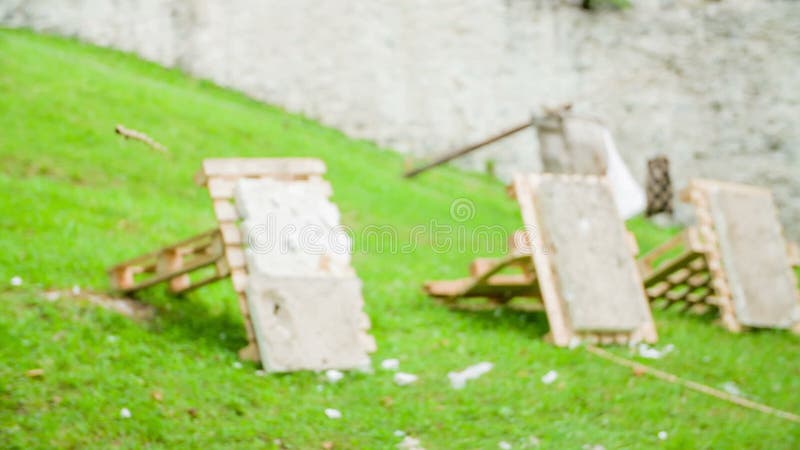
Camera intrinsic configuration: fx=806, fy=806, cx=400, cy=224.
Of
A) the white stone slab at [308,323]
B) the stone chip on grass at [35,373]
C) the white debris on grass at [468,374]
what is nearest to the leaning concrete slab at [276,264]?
the white stone slab at [308,323]

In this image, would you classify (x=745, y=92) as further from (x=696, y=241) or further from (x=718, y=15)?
(x=696, y=241)

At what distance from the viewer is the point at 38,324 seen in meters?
5.19

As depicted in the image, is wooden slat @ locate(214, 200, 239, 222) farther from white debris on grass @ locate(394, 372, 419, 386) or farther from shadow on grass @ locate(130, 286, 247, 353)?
white debris on grass @ locate(394, 372, 419, 386)

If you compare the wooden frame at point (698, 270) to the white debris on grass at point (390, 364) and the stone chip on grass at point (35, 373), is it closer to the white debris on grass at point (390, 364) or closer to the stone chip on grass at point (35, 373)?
the white debris on grass at point (390, 364)

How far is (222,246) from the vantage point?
18.3 feet

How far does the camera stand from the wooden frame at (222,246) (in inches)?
216

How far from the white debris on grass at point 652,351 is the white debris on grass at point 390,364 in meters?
2.10

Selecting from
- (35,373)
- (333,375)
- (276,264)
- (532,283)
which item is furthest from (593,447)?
(35,373)

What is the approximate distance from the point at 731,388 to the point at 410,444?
2.79m

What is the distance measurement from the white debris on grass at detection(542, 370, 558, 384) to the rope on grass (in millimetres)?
634

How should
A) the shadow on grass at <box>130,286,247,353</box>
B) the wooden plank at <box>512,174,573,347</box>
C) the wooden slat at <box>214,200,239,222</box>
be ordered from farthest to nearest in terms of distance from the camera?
1. the wooden plank at <box>512,174,573,347</box>
2. the shadow on grass at <box>130,286,247,353</box>
3. the wooden slat at <box>214,200,239,222</box>

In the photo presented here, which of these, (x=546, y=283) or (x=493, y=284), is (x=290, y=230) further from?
(x=546, y=283)

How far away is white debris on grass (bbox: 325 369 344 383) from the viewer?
543cm

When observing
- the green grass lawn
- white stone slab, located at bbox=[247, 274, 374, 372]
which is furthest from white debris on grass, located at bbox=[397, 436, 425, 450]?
white stone slab, located at bbox=[247, 274, 374, 372]
